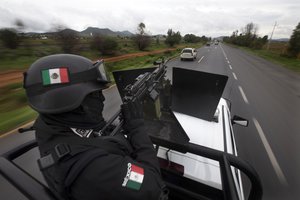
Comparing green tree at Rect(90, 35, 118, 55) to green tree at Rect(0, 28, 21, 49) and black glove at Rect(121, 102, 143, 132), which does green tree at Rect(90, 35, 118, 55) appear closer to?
green tree at Rect(0, 28, 21, 49)

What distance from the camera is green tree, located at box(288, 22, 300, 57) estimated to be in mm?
29352

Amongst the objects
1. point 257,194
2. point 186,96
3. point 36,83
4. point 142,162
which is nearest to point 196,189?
point 257,194

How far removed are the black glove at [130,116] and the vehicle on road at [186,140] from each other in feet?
0.17

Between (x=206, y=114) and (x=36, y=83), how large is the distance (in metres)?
2.07

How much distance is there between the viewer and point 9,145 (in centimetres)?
414

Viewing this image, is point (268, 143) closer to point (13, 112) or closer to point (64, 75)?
point (64, 75)

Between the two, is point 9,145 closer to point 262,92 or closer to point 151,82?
point 151,82

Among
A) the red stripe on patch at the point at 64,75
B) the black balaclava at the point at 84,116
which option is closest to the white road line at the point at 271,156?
the black balaclava at the point at 84,116

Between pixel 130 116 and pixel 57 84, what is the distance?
0.55 metres

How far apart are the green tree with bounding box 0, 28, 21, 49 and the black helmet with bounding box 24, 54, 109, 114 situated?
70.8ft

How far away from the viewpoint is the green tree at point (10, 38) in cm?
1834

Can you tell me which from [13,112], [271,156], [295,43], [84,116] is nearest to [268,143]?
[271,156]

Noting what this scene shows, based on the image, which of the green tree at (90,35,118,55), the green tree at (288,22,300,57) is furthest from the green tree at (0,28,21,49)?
the green tree at (288,22,300,57)

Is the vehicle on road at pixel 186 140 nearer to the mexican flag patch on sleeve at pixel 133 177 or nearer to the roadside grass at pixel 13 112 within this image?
the mexican flag patch on sleeve at pixel 133 177
